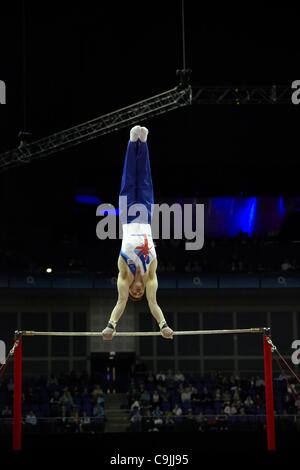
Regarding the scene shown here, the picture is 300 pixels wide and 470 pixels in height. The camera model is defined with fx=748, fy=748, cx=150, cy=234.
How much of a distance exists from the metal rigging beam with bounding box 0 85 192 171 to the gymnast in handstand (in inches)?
234

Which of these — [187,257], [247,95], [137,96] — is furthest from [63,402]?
[247,95]

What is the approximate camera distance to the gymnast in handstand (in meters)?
9.46

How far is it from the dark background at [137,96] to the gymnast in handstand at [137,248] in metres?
5.40

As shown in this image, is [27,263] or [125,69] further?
[27,263]

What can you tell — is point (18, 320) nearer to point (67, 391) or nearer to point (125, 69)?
point (67, 391)

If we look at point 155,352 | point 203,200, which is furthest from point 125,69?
point 155,352

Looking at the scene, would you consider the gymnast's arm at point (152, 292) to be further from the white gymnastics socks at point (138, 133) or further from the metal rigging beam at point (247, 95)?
the metal rigging beam at point (247, 95)

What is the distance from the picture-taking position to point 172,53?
1572 cm

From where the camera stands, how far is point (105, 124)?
1727 centimetres

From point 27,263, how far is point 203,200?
5439 millimetres

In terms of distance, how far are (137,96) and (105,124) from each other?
3.27 ft

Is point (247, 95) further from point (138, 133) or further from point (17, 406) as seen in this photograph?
point (17, 406)

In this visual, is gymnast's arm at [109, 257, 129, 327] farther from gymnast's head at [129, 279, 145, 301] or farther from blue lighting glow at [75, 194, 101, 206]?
blue lighting glow at [75, 194, 101, 206]
